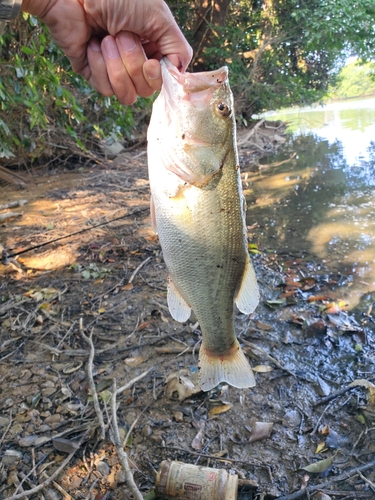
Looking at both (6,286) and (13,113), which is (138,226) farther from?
(13,113)

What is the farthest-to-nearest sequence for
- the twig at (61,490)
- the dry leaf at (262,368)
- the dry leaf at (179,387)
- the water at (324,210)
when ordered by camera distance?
1. the water at (324,210)
2. the dry leaf at (262,368)
3. the dry leaf at (179,387)
4. the twig at (61,490)

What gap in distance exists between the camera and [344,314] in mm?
4012

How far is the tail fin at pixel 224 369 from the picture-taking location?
2.13 meters

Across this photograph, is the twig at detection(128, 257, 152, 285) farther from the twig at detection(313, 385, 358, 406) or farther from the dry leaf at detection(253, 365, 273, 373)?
the twig at detection(313, 385, 358, 406)

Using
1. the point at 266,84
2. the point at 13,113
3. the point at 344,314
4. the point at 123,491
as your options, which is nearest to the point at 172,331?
the point at 123,491

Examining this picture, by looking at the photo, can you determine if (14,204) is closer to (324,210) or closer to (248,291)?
(324,210)

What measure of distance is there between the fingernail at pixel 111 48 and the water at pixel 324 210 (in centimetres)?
340

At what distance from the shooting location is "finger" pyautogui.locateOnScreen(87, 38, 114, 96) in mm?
2117

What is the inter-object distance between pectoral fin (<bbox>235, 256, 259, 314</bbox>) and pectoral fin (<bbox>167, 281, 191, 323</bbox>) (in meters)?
0.28

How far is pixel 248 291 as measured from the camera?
2012 mm

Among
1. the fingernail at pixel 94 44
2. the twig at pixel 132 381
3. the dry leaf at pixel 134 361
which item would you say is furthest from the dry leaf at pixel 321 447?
the fingernail at pixel 94 44

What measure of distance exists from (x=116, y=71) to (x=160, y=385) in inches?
84.5

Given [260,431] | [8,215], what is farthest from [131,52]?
[8,215]

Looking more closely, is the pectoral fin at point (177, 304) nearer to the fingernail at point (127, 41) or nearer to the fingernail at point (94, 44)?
the fingernail at point (127, 41)
